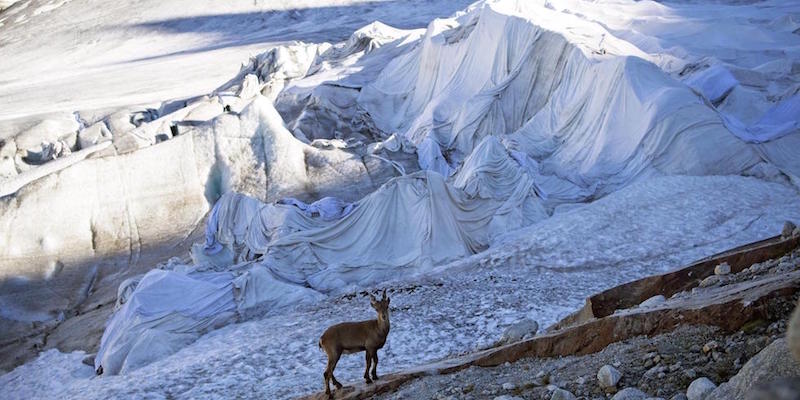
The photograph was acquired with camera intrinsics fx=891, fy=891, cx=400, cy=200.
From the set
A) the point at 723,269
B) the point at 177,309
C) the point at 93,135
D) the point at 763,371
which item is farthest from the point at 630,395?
the point at 93,135

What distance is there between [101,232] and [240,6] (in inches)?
1323

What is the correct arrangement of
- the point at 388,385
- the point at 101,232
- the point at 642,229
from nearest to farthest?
1. the point at 388,385
2. the point at 642,229
3. the point at 101,232

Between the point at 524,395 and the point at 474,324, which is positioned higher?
the point at 524,395

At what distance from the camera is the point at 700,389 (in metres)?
3.70

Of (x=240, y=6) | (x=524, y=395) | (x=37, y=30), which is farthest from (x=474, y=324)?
(x=37, y=30)

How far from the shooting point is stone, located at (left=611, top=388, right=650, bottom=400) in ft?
12.8

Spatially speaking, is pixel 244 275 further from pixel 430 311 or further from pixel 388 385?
pixel 388 385

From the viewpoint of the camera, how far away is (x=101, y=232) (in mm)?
15375

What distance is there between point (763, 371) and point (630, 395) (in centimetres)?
82

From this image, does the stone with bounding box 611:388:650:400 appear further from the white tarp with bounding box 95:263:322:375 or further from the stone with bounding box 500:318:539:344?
the white tarp with bounding box 95:263:322:375

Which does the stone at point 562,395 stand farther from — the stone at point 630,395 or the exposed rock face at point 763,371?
the exposed rock face at point 763,371

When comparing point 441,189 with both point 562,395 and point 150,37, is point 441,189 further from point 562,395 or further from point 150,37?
point 150,37

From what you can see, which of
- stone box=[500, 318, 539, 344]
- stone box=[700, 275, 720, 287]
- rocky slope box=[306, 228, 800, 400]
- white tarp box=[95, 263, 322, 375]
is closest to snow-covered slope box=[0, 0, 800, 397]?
white tarp box=[95, 263, 322, 375]

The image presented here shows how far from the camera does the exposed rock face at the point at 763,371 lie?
3.08 m
